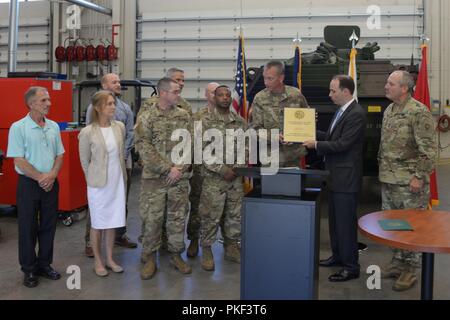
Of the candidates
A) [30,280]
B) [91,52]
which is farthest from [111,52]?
[30,280]

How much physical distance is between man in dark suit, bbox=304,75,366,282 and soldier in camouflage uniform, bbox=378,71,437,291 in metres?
0.21

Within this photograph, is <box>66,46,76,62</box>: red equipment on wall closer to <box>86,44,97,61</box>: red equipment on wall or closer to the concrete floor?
<box>86,44,97,61</box>: red equipment on wall

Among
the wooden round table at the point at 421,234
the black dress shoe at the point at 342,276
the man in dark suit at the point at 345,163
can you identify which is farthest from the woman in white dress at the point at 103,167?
the wooden round table at the point at 421,234

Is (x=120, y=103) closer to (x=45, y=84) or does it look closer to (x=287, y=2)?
(x=45, y=84)

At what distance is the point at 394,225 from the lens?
2.39m

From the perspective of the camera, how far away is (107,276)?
11.8 feet

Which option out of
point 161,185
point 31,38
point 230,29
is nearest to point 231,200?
point 161,185

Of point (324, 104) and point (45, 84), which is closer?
point (45, 84)

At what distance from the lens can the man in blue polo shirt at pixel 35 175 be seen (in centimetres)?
330

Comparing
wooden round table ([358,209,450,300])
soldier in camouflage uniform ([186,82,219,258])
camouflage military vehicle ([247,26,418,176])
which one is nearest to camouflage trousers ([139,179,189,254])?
soldier in camouflage uniform ([186,82,219,258])

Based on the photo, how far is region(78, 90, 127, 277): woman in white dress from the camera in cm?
351

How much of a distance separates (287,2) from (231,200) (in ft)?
25.7

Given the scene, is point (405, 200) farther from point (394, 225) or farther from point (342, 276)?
point (394, 225)

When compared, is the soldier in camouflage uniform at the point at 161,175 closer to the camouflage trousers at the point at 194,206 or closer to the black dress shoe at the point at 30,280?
the camouflage trousers at the point at 194,206
